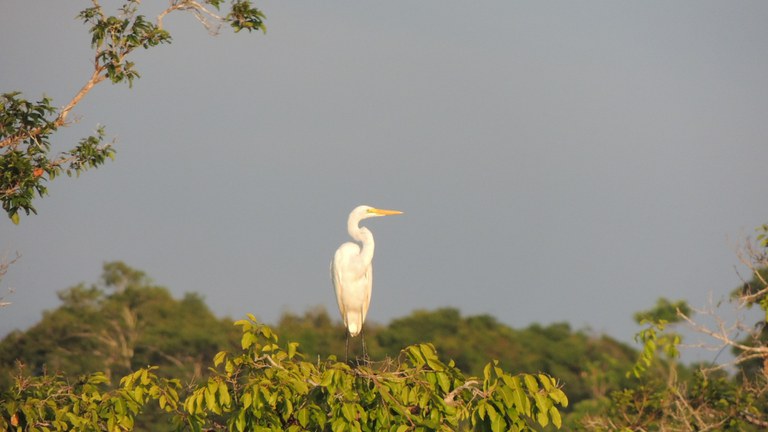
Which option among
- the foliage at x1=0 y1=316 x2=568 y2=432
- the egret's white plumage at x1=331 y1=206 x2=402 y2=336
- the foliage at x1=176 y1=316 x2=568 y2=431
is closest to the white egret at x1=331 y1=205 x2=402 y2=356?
the egret's white plumage at x1=331 y1=206 x2=402 y2=336

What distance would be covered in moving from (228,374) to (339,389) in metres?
0.55

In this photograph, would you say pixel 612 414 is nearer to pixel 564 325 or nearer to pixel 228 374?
pixel 228 374

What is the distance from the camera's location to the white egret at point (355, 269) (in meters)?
8.84

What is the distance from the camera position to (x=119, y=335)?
30922mm

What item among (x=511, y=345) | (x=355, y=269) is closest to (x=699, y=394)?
(x=355, y=269)

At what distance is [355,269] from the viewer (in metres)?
8.94

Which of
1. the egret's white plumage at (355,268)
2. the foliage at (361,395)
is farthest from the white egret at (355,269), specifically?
the foliage at (361,395)

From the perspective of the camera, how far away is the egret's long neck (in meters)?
8.78

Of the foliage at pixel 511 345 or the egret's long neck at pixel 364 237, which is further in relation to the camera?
the foliage at pixel 511 345

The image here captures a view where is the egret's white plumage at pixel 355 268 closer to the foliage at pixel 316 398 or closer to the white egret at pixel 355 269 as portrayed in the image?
the white egret at pixel 355 269

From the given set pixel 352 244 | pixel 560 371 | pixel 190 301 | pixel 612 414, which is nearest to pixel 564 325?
pixel 560 371

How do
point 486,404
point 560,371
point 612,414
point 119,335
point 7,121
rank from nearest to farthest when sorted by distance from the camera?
1. point 486,404
2. point 7,121
3. point 612,414
4. point 560,371
5. point 119,335

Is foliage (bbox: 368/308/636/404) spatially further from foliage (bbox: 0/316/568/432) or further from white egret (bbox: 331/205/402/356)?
foliage (bbox: 0/316/568/432)

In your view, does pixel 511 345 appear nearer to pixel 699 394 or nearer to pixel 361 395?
pixel 699 394
